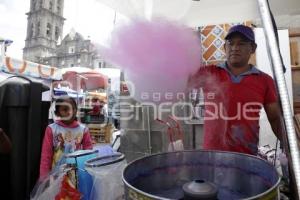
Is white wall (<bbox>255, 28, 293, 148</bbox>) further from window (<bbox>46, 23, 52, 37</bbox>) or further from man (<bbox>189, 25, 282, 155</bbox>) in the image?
window (<bbox>46, 23, 52, 37</bbox>)

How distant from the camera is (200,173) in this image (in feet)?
3.09

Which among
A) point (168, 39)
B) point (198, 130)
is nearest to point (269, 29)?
point (168, 39)

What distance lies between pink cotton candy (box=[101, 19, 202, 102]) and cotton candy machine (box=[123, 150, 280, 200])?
253mm

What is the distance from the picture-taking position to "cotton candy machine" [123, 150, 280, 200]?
81 centimetres

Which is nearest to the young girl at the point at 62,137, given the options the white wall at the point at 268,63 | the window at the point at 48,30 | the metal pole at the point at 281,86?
the metal pole at the point at 281,86

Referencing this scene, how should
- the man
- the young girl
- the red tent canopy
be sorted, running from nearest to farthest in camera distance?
the man < the young girl < the red tent canopy

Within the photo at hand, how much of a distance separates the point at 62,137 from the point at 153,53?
1532 millimetres

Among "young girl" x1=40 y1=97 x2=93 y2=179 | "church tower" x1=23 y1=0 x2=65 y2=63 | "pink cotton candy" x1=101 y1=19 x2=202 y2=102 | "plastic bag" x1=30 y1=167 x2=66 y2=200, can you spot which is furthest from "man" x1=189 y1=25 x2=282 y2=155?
"church tower" x1=23 y1=0 x2=65 y2=63

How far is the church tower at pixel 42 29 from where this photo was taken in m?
56.5

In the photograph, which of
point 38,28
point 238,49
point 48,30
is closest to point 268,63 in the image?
point 238,49

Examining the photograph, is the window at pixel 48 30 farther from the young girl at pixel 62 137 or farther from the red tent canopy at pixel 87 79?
the young girl at pixel 62 137

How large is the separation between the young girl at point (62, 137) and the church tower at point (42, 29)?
5721 cm

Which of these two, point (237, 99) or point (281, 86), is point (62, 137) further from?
point (281, 86)

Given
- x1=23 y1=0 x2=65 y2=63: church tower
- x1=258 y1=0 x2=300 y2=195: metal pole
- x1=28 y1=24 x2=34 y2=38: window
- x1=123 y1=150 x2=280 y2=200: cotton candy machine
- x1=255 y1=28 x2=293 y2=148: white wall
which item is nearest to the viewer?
x1=258 y1=0 x2=300 y2=195: metal pole
